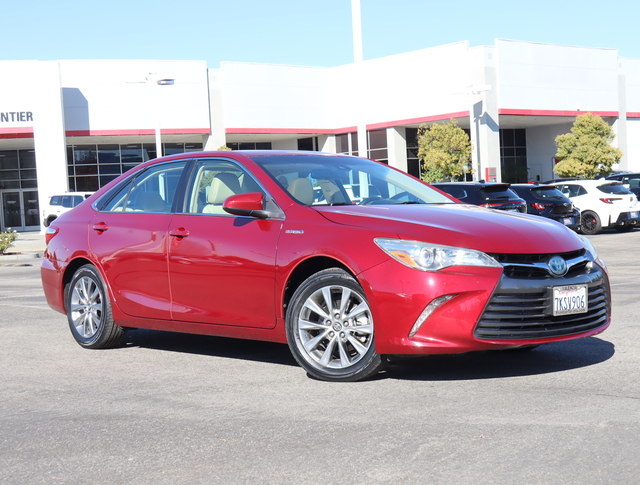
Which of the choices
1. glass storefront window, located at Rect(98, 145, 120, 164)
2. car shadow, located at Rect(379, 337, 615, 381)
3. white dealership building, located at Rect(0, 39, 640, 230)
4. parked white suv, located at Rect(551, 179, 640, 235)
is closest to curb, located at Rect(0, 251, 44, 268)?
parked white suv, located at Rect(551, 179, 640, 235)

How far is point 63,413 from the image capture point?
530cm

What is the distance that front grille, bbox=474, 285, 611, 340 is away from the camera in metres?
5.44

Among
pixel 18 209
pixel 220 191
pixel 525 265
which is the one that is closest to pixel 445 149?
pixel 18 209

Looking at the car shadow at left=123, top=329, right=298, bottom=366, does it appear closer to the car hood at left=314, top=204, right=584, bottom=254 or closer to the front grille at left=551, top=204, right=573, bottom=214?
the car hood at left=314, top=204, right=584, bottom=254

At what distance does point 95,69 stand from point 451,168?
17.7 meters

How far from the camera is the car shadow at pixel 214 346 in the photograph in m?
7.01

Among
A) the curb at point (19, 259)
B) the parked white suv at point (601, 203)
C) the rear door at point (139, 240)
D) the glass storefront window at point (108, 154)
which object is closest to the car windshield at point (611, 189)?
the parked white suv at point (601, 203)

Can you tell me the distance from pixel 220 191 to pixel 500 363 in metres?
2.45

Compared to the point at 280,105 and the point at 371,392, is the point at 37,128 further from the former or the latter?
the point at 371,392

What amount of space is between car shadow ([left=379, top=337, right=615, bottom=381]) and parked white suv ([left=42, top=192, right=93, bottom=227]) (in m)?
30.2

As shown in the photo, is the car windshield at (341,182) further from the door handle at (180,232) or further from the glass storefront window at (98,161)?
the glass storefront window at (98,161)

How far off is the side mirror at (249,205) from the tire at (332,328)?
63cm

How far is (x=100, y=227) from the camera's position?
7500 mm

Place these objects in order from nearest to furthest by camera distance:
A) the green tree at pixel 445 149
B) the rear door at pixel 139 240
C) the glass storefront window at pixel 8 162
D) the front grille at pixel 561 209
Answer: the rear door at pixel 139 240 < the front grille at pixel 561 209 < the green tree at pixel 445 149 < the glass storefront window at pixel 8 162
